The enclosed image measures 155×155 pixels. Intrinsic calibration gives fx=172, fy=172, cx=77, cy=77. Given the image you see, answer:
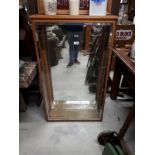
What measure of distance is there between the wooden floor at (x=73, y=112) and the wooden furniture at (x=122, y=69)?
441 mm

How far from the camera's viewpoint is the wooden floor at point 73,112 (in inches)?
82.6

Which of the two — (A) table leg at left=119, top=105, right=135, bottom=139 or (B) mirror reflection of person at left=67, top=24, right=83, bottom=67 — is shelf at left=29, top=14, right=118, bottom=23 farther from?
(A) table leg at left=119, top=105, right=135, bottom=139

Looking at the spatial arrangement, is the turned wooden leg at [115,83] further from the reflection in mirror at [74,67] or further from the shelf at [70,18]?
the shelf at [70,18]

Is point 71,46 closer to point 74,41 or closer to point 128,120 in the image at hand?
point 74,41

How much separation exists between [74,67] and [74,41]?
0.36m

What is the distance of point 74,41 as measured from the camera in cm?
192

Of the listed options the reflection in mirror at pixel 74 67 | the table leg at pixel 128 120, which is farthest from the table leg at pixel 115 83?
the table leg at pixel 128 120

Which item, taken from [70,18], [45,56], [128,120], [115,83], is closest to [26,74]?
[45,56]

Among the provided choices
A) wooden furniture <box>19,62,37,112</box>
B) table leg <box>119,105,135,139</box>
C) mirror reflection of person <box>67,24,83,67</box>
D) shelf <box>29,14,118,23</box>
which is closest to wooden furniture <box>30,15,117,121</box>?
shelf <box>29,14,118,23</box>
